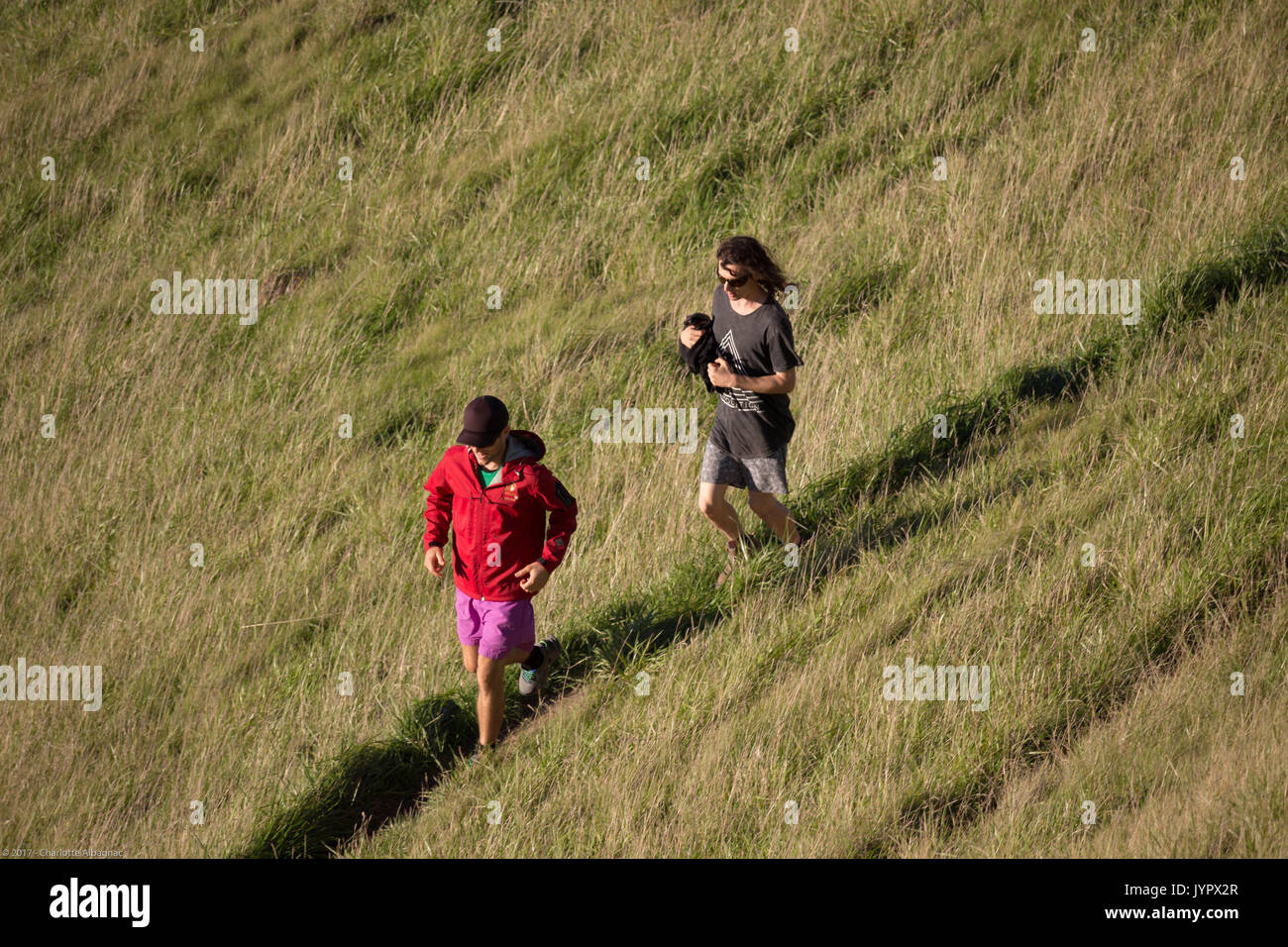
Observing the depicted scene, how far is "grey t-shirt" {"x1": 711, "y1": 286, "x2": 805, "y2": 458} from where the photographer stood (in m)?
5.31

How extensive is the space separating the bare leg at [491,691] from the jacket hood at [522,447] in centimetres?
89

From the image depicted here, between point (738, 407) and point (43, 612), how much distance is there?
170 inches

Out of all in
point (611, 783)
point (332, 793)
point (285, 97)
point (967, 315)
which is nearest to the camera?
point (611, 783)

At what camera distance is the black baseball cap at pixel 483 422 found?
15.0 feet

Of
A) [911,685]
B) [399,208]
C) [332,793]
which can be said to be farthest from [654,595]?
[399,208]

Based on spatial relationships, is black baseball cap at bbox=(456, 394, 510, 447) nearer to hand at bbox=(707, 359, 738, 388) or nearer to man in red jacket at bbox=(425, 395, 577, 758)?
man in red jacket at bbox=(425, 395, 577, 758)

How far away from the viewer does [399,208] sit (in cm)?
930

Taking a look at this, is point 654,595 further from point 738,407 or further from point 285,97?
point 285,97

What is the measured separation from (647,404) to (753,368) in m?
1.94
